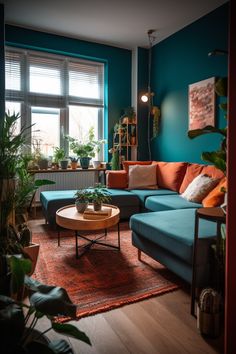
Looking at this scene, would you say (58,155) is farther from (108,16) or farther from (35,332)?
(35,332)

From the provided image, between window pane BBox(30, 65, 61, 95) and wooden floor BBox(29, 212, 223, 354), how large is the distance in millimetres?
4083

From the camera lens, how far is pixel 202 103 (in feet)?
13.6

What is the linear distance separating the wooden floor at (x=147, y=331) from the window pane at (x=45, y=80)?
13.4 ft

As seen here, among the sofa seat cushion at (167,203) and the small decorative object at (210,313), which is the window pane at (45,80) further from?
the small decorative object at (210,313)

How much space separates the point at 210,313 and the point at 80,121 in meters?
4.32

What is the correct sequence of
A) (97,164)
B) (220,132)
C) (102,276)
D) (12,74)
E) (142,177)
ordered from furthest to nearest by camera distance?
(97,164) < (12,74) < (142,177) < (102,276) < (220,132)

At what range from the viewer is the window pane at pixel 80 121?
5230 mm

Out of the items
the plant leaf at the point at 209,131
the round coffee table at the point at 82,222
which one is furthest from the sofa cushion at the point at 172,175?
the plant leaf at the point at 209,131

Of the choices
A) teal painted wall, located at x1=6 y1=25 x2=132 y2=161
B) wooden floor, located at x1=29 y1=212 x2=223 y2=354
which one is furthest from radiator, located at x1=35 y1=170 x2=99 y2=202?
wooden floor, located at x1=29 y1=212 x2=223 y2=354

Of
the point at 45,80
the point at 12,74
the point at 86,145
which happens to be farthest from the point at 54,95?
the point at 86,145

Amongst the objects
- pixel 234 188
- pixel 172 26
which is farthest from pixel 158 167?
pixel 234 188

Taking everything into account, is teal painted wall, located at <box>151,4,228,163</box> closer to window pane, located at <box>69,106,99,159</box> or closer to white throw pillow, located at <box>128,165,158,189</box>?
white throw pillow, located at <box>128,165,158,189</box>

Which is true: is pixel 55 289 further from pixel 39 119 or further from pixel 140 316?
pixel 39 119

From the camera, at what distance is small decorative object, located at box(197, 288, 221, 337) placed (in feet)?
5.22
